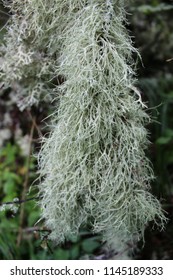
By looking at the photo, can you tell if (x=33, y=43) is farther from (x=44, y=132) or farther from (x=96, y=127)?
(x=44, y=132)

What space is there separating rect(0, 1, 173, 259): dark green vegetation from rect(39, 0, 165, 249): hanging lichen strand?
223 mm

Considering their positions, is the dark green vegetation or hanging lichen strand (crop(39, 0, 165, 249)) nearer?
hanging lichen strand (crop(39, 0, 165, 249))

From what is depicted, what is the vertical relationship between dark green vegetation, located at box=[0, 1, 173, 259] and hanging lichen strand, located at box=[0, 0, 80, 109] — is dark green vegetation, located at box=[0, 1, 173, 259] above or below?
below

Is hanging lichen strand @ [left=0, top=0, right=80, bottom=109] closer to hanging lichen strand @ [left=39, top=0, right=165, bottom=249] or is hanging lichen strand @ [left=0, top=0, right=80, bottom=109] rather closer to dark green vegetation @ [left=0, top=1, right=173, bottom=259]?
hanging lichen strand @ [left=39, top=0, right=165, bottom=249]

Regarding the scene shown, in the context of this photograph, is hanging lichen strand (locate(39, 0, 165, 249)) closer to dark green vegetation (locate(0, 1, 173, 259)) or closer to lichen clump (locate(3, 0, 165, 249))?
lichen clump (locate(3, 0, 165, 249))

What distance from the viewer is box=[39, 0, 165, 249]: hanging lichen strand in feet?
2.95

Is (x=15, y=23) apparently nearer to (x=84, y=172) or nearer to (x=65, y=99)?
(x=65, y=99)

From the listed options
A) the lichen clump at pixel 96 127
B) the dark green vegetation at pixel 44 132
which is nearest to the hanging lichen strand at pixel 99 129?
the lichen clump at pixel 96 127

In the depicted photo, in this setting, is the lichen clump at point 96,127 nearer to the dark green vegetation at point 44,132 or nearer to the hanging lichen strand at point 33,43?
the hanging lichen strand at point 33,43

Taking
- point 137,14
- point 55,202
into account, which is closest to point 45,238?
point 55,202

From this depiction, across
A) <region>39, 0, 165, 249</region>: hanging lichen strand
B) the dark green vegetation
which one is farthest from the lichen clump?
the dark green vegetation

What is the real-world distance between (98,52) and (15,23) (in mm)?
273

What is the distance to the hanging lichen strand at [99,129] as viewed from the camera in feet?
2.95

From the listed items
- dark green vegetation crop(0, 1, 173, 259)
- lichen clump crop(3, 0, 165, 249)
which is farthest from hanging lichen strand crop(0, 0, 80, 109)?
dark green vegetation crop(0, 1, 173, 259)
